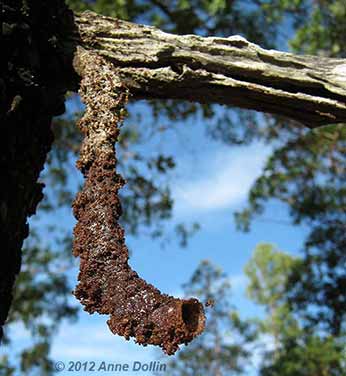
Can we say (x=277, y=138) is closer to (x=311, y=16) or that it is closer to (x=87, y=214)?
(x=311, y=16)

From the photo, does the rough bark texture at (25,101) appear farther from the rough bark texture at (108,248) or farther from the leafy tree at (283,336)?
the leafy tree at (283,336)

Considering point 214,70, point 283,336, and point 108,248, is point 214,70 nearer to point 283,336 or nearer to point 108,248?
point 108,248

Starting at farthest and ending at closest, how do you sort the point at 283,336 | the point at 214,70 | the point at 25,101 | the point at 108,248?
the point at 283,336
the point at 214,70
the point at 25,101
the point at 108,248

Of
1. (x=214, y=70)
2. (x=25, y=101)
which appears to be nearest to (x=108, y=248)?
(x=25, y=101)

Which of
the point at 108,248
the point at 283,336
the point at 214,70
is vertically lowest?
the point at 108,248

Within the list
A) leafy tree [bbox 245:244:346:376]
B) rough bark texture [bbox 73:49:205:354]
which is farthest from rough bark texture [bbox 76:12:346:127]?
leafy tree [bbox 245:244:346:376]

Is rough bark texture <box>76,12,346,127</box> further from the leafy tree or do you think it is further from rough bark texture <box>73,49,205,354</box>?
the leafy tree
